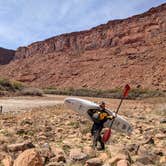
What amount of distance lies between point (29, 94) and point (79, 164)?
106 ft

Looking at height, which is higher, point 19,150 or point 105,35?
point 105,35

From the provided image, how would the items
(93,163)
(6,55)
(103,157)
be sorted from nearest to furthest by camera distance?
(93,163)
(103,157)
(6,55)

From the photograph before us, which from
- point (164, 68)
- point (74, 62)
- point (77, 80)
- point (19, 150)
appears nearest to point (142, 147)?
point (19, 150)

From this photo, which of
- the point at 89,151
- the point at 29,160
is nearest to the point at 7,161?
the point at 29,160

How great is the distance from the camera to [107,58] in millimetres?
78688

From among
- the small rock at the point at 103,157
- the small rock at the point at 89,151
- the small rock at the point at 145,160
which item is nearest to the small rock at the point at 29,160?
the small rock at the point at 103,157

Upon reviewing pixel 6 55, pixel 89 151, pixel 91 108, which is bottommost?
pixel 89 151

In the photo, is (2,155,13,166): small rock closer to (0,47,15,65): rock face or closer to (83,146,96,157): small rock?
(83,146,96,157): small rock

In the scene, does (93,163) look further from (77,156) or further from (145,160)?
(145,160)

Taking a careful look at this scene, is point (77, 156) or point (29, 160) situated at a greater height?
point (29, 160)

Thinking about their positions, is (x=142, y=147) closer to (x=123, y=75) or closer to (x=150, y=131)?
(x=150, y=131)

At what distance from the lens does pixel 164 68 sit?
64812 millimetres

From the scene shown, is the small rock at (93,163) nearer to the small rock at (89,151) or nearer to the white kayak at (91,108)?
the small rock at (89,151)

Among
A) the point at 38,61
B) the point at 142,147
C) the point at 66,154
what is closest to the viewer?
the point at 66,154
